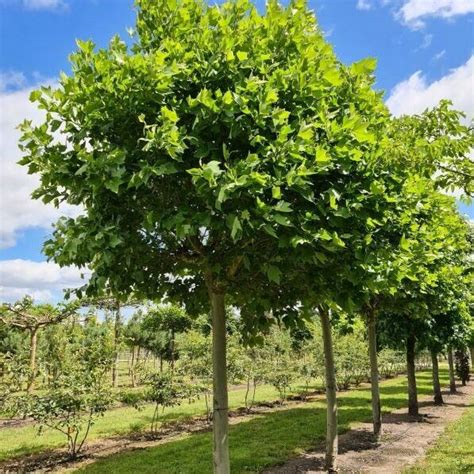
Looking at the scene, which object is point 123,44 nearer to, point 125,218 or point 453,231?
point 125,218

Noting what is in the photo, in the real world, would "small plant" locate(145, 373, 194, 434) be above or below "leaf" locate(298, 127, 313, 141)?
below

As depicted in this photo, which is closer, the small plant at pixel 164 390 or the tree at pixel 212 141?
the tree at pixel 212 141

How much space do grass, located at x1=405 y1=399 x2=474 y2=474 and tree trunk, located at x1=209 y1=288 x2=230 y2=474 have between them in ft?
14.9

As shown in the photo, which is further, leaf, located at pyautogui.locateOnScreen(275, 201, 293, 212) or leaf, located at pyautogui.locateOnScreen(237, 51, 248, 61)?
leaf, located at pyautogui.locateOnScreen(237, 51, 248, 61)

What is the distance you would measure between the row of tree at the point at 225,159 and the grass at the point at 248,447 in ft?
16.5

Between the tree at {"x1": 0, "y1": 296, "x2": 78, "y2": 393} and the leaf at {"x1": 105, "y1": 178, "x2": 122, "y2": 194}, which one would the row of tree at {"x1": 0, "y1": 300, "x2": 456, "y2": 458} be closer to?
the tree at {"x1": 0, "y1": 296, "x2": 78, "y2": 393}

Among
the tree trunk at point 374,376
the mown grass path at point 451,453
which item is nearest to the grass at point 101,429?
the tree trunk at point 374,376

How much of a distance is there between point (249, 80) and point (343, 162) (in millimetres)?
977

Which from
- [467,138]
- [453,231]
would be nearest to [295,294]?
[467,138]

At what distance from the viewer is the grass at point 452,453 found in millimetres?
7633

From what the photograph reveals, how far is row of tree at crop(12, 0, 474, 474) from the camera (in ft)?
11.5

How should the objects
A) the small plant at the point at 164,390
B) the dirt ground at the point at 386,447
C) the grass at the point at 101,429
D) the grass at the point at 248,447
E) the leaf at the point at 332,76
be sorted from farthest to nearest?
1. the small plant at the point at 164,390
2. the grass at the point at 101,429
3. the grass at the point at 248,447
4. the dirt ground at the point at 386,447
5. the leaf at the point at 332,76

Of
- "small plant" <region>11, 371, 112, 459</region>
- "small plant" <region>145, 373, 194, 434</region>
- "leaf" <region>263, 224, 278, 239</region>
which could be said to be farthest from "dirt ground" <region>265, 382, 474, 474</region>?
"leaf" <region>263, 224, 278, 239</region>

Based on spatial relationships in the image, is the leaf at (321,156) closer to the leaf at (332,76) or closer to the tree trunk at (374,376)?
the leaf at (332,76)
